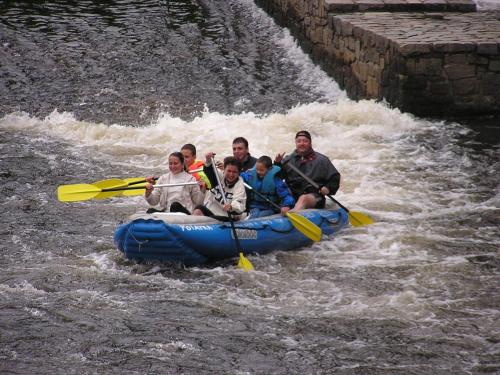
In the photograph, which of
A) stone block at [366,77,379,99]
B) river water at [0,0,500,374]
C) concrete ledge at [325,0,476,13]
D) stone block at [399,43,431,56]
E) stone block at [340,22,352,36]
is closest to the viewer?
river water at [0,0,500,374]

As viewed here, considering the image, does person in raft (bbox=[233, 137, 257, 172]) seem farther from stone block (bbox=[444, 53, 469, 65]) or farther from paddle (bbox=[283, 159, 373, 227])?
stone block (bbox=[444, 53, 469, 65])

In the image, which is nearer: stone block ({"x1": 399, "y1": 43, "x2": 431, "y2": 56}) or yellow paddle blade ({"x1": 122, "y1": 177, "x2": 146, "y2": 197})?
yellow paddle blade ({"x1": 122, "y1": 177, "x2": 146, "y2": 197})

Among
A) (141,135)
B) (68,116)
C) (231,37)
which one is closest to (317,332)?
(141,135)

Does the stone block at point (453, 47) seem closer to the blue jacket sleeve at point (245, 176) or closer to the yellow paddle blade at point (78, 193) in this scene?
the blue jacket sleeve at point (245, 176)

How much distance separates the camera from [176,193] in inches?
330

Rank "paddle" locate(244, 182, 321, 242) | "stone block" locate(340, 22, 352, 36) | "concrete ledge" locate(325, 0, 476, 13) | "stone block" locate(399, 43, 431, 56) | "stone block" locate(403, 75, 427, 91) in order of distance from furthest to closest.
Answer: "concrete ledge" locate(325, 0, 476, 13) < "stone block" locate(340, 22, 352, 36) < "stone block" locate(403, 75, 427, 91) < "stone block" locate(399, 43, 431, 56) < "paddle" locate(244, 182, 321, 242)

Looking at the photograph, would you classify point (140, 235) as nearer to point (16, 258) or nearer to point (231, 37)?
point (16, 258)

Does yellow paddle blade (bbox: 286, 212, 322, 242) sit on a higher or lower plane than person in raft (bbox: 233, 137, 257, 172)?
lower

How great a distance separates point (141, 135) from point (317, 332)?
6.35m

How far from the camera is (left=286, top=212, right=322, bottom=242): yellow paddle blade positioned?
8.26 meters

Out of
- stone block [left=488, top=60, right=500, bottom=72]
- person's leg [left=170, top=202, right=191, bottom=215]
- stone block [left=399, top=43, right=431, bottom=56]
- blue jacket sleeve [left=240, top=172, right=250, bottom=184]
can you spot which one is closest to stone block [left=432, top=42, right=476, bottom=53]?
stone block [left=399, top=43, right=431, bottom=56]

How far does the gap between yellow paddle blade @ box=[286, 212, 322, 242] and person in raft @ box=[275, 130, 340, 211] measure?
45 centimetres

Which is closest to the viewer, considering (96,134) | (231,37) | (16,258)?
(16,258)

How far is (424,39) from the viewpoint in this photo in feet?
39.8
